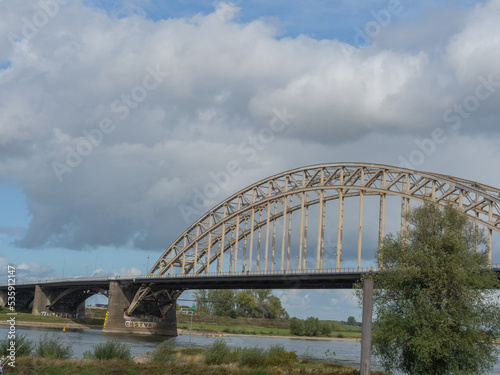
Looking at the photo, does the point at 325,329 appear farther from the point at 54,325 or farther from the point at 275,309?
the point at 54,325

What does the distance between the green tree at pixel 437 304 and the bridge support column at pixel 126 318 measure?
70.2 m

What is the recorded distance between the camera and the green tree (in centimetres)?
2850

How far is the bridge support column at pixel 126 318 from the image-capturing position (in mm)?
94562

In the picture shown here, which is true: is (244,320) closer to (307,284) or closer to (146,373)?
(307,284)

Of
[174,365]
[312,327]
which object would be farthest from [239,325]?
[174,365]

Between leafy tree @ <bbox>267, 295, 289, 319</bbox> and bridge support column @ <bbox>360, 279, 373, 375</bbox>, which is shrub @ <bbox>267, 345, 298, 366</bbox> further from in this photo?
leafy tree @ <bbox>267, 295, 289, 319</bbox>

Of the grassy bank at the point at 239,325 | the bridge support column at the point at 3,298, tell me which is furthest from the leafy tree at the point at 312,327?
the bridge support column at the point at 3,298

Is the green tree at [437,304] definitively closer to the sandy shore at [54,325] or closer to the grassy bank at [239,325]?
the sandy shore at [54,325]

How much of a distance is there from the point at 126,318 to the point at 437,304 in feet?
244

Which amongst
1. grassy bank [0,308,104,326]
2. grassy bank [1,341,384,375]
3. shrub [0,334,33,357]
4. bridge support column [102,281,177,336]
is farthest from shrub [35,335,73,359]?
grassy bank [0,308,104,326]

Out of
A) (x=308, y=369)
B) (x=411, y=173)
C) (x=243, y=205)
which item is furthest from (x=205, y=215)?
(x=308, y=369)

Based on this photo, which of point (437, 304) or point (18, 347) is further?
point (437, 304)

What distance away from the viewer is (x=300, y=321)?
406ft

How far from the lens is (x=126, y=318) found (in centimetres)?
9606
